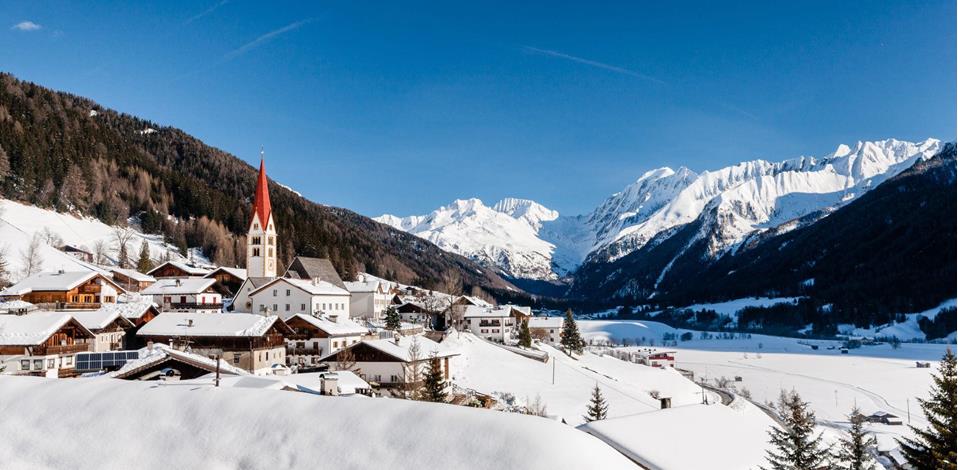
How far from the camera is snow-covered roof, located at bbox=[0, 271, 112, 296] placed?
192 ft

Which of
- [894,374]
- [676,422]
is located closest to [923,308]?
[894,374]

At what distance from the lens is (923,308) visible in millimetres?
197000

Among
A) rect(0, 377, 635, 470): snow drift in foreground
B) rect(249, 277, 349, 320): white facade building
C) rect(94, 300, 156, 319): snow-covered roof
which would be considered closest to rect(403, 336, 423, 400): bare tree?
rect(249, 277, 349, 320): white facade building

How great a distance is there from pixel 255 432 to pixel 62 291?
5844cm

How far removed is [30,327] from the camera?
43.2 meters

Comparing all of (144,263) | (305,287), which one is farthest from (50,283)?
(144,263)

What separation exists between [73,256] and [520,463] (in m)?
101

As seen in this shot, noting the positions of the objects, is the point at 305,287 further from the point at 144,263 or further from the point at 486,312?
the point at 144,263

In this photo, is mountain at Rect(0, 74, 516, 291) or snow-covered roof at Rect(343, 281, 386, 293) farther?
mountain at Rect(0, 74, 516, 291)

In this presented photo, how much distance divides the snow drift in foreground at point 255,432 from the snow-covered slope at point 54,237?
8006 cm

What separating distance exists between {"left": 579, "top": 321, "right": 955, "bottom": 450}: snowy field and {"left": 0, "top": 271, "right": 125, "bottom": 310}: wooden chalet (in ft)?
204

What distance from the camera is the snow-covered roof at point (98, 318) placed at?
48406mm

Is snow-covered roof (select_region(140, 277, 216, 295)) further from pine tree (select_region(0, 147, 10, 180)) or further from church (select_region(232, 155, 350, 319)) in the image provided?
pine tree (select_region(0, 147, 10, 180))

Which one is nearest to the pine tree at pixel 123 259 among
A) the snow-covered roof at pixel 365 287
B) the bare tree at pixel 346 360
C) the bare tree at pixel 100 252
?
the bare tree at pixel 100 252
